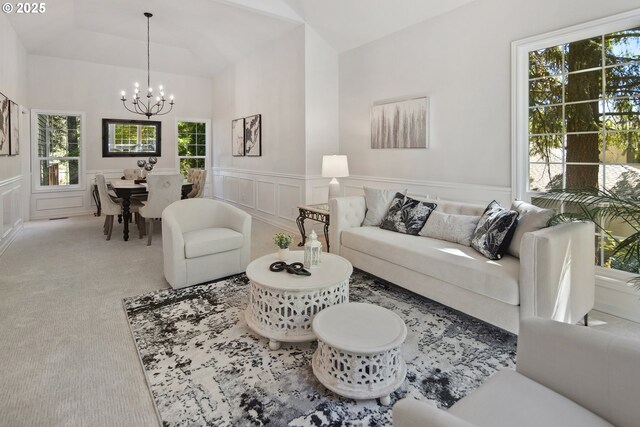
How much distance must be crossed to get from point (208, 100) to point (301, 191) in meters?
4.63

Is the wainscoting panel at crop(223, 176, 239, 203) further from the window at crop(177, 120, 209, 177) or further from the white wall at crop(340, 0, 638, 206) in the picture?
the white wall at crop(340, 0, 638, 206)

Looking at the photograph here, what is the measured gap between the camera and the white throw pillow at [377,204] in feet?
13.0

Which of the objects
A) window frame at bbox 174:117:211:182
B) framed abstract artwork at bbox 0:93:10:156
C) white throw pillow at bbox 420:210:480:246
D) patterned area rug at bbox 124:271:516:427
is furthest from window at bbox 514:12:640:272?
window frame at bbox 174:117:211:182

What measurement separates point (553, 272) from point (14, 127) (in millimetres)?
6826

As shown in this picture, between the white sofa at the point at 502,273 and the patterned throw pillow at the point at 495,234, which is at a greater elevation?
the patterned throw pillow at the point at 495,234

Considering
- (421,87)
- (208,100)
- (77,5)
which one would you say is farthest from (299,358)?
(208,100)

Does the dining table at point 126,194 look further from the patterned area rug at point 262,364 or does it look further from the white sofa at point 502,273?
the white sofa at point 502,273

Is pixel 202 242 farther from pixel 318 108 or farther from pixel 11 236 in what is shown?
pixel 11 236

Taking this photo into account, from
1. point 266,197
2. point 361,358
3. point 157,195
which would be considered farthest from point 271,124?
point 361,358

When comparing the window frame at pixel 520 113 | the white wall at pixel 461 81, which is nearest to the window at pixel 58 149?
the white wall at pixel 461 81

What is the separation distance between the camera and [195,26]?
6492 millimetres

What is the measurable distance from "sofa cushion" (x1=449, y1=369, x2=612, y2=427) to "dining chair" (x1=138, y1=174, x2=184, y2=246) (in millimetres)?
4711

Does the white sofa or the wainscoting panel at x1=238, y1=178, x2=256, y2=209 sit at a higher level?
the wainscoting panel at x1=238, y1=178, x2=256, y2=209

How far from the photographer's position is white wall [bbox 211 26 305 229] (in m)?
5.73
